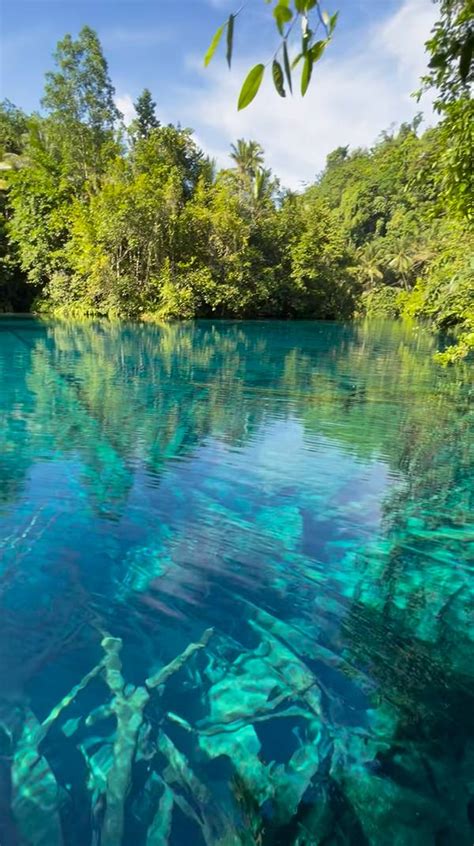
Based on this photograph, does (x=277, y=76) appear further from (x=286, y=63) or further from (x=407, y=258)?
(x=407, y=258)

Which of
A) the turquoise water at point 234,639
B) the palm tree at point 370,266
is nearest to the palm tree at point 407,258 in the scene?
the palm tree at point 370,266

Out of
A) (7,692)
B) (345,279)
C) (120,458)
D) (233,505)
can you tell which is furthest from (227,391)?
(345,279)

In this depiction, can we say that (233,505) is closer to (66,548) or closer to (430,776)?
(66,548)

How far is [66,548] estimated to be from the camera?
14.7 feet

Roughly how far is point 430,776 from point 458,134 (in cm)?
530

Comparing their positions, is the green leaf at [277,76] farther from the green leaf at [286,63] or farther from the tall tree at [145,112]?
the tall tree at [145,112]

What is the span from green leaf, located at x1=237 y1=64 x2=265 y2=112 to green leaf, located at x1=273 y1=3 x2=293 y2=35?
0.39 ft

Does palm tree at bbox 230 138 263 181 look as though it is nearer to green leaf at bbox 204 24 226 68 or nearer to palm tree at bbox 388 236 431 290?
palm tree at bbox 388 236 431 290

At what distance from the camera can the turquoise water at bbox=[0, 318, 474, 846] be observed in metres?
2.31

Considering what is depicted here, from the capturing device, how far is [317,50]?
986 mm

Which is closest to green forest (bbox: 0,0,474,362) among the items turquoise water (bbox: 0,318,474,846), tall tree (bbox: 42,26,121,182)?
tall tree (bbox: 42,26,121,182)

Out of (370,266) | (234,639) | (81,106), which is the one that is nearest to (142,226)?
(81,106)

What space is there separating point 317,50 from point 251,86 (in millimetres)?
205

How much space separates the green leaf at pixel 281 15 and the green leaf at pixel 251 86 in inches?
4.7
